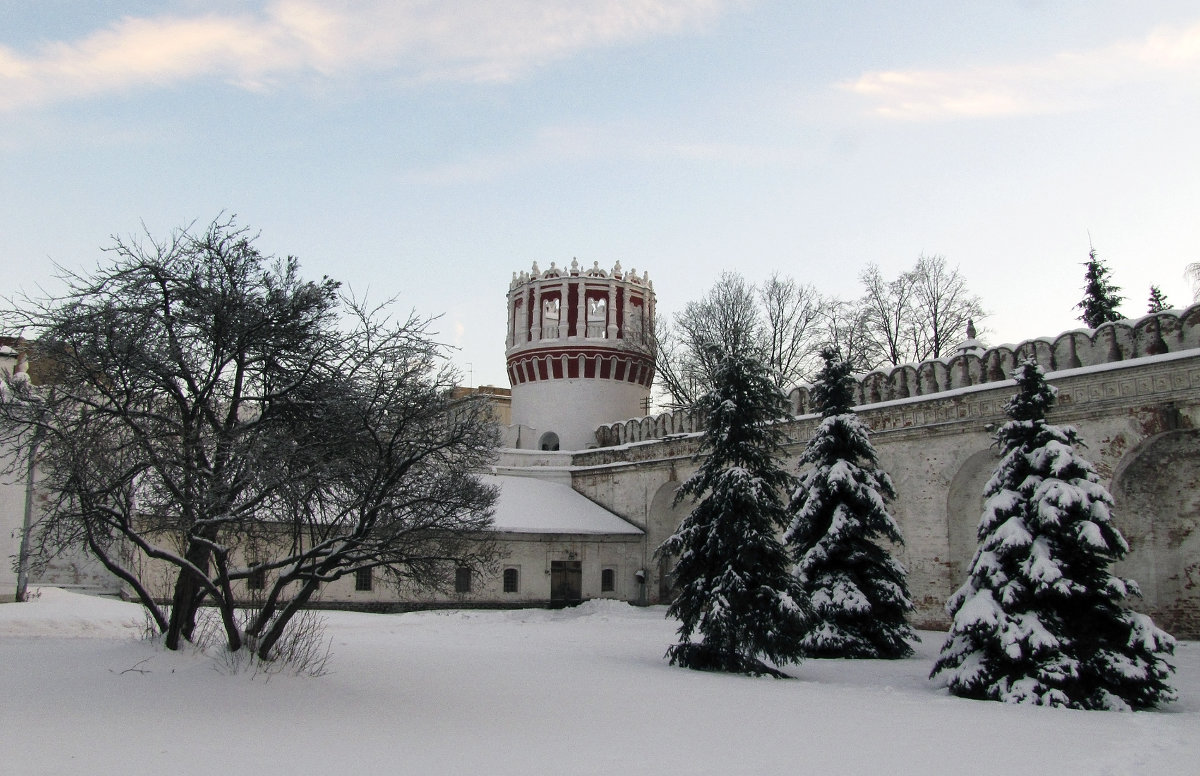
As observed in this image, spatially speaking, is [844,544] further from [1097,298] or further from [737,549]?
[1097,298]

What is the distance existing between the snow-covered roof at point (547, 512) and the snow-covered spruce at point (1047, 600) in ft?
49.3

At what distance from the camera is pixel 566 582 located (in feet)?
83.4

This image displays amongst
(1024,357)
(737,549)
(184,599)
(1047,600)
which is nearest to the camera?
(184,599)

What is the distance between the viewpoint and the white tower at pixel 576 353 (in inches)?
1266

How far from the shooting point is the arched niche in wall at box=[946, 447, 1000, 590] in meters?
18.4

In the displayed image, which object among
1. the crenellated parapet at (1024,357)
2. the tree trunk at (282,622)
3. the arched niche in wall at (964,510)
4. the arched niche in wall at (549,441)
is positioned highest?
the arched niche in wall at (549,441)

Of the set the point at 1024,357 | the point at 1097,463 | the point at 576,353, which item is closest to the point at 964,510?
the point at 1097,463

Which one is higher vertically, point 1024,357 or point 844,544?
point 1024,357

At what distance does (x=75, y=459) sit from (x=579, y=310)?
24952 millimetres

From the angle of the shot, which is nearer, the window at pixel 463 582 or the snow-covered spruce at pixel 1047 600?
the snow-covered spruce at pixel 1047 600

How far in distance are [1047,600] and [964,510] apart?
881 centimetres

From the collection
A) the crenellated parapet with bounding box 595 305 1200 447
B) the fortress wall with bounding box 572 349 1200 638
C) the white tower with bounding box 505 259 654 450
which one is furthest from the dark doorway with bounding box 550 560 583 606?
the crenellated parapet with bounding box 595 305 1200 447

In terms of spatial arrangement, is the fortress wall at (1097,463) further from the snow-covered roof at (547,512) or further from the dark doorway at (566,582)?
the dark doorway at (566,582)

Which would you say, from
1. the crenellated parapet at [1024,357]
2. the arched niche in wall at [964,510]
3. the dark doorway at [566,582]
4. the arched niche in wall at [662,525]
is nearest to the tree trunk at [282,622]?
the crenellated parapet at [1024,357]
